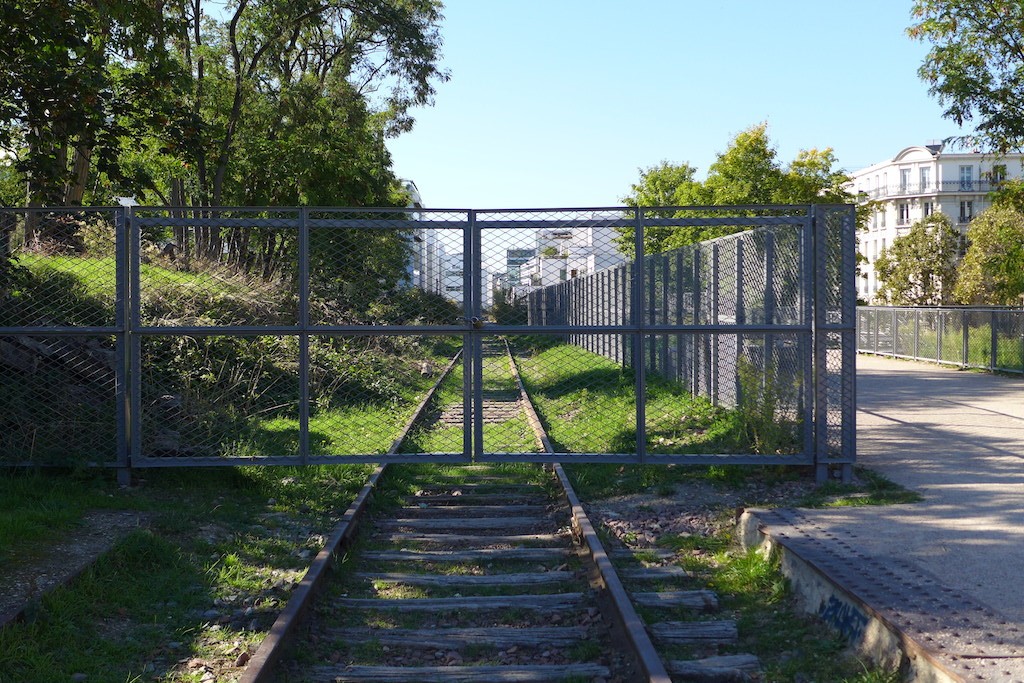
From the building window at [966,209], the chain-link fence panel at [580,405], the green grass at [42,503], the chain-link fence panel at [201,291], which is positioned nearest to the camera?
the green grass at [42,503]

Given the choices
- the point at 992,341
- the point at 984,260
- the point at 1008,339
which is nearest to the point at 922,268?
the point at 984,260

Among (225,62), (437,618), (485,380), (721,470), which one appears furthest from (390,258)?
(225,62)

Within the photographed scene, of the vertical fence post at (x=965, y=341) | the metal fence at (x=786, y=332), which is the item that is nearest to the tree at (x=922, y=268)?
the vertical fence post at (x=965, y=341)

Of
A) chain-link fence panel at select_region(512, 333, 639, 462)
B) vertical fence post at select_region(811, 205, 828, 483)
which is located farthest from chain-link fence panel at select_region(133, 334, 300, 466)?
vertical fence post at select_region(811, 205, 828, 483)

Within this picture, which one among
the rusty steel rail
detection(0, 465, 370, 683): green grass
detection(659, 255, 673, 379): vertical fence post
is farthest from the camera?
detection(659, 255, 673, 379): vertical fence post

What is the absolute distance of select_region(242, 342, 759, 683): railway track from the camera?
5617 mm

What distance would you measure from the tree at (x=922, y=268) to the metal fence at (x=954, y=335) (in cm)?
1901

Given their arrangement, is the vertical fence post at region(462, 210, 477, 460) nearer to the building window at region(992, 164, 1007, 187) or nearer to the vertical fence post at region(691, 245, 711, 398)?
the vertical fence post at region(691, 245, 711, 398)

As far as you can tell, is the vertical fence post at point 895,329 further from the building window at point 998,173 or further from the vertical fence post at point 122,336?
the vertical fence post at point 122,336

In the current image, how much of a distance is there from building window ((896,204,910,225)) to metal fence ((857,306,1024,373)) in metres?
65.2

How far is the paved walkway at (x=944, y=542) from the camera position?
5301 millimetres

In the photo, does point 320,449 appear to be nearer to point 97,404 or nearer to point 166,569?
point 97,404

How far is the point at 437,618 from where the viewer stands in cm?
672

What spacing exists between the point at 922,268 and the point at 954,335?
28.2 metres
